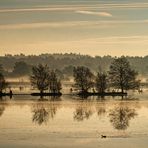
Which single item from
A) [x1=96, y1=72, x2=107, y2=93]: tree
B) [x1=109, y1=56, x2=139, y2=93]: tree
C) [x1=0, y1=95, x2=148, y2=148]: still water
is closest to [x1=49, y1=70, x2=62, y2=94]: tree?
[x1=96, y1=72, x2=107, y2=93]: tree

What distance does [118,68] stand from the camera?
356ft

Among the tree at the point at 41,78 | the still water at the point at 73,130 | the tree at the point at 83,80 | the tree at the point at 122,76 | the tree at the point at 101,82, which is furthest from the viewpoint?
the tree at the point at 41,78

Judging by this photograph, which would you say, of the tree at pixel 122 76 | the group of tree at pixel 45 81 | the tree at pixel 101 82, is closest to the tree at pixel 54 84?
the group of tree at pixel 45 81

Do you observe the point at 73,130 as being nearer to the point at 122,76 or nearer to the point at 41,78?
the point at 122,76

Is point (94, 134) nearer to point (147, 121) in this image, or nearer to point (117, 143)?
point (117, 143)

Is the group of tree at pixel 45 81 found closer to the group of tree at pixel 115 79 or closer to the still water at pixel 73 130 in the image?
the group of tree at pixel 115 79

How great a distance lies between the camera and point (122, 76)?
4190 inches

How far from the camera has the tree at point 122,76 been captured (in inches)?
4161

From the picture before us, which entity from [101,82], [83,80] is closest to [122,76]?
[101,82]

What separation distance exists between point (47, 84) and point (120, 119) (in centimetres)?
6503

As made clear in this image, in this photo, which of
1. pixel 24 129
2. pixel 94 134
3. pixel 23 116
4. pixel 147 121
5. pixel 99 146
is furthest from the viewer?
pixel 23 116

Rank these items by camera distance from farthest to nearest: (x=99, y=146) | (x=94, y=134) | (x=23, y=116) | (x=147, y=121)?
(x=23, y=116), (x=147, y=121), (x=94, y=134), (x=99, y=146)

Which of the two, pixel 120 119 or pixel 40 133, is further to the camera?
pixel 120 119

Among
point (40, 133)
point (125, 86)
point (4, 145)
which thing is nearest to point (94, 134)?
point (40, 133)
